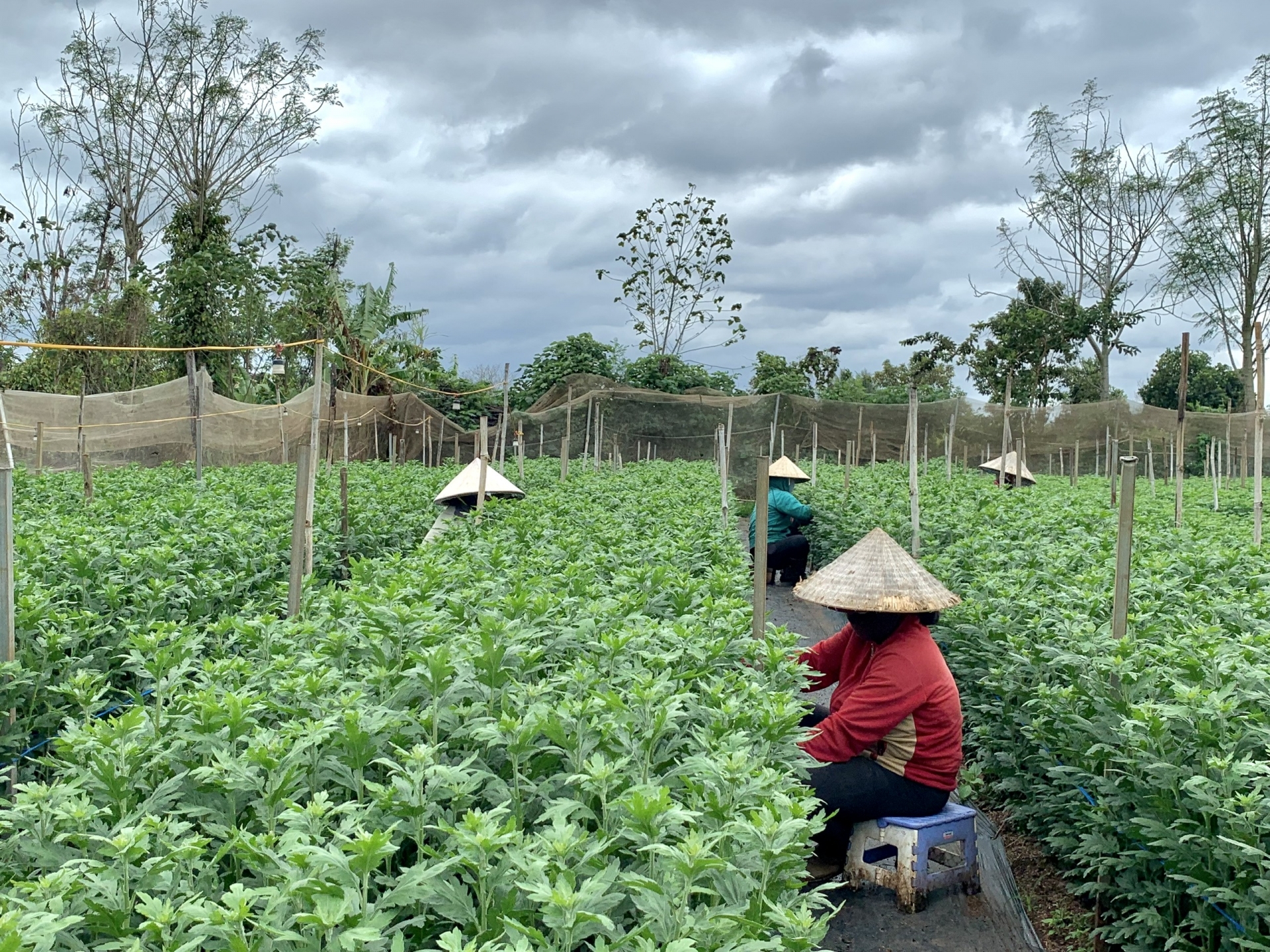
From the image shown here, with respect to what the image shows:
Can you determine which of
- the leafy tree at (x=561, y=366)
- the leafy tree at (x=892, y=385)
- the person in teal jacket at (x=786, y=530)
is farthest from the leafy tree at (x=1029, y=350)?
the person in teal jacket at (x=786, y=530)

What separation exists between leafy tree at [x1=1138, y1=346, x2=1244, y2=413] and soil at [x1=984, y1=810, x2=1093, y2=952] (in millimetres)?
42030

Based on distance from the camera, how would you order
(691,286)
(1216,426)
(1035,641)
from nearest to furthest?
(1035,641)
(1216,426)
(691,286)

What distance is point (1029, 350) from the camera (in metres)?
37.6

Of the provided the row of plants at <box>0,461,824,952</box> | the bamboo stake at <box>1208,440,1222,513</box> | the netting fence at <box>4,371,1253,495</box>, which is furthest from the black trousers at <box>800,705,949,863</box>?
the netting fence at <box>4,371,1253,495</box>

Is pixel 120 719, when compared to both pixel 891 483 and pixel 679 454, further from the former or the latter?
pixel 679 454

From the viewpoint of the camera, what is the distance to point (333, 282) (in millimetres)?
31031

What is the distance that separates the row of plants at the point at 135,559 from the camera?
4555 mm

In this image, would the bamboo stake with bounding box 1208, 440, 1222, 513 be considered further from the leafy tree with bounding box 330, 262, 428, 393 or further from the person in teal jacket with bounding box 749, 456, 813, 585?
the leafy tree with bounding box 330, 262, 428, 393

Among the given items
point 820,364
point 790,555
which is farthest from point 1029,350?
point 790,555

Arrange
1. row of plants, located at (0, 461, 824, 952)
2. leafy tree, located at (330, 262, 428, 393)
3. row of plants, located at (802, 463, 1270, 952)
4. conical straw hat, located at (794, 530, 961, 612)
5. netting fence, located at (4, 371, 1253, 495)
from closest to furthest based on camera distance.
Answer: row of plants, located at (0, 461, 824, 952) → row of plants, located at (802, 463, 1270, 952) → conical straw hat, located at (794, 530, 961, 612) → netting fence, located at (4, 371, 1253, 495) → leafy tree, located at (330, 262, 428, 393)

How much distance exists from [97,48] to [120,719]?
129ft

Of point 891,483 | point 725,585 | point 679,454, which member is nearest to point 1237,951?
point 725,585

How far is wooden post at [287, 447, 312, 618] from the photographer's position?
19.2 feet

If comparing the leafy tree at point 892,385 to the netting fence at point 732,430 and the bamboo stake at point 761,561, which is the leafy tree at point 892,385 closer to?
the netting fence at point 732,430
